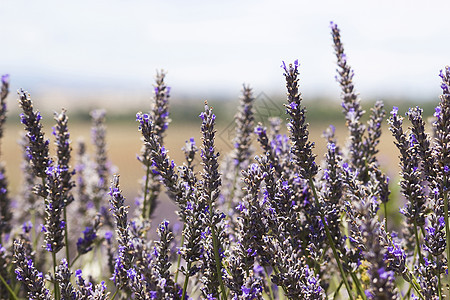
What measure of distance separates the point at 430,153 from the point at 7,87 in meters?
2.80

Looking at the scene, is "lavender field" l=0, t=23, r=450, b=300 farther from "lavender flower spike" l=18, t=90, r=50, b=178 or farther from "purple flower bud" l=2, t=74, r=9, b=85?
"purple flower bud" l=2, t=74, r=9, b=85

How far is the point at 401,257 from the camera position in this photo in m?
1.78

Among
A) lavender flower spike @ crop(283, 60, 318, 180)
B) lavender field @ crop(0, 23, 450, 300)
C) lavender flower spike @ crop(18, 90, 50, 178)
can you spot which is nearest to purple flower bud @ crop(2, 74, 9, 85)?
lavender field @ crop(0, 23, 450, 300)

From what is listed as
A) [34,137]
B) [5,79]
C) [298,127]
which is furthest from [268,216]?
[5,79]

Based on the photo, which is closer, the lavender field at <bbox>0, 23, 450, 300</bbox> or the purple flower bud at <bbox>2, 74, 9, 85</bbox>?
the lavender field at <bbox>0, 23, 450, 300</bbox>

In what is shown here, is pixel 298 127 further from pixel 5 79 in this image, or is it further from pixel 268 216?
pixel 5 79

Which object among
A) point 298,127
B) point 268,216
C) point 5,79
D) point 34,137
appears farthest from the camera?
point 5,79

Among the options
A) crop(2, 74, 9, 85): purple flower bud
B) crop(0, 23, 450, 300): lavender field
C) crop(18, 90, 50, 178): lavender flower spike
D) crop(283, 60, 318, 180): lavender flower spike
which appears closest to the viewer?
crop(0, 23, 450, 300): lavender field

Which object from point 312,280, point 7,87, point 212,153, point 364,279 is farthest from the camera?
point 7,87

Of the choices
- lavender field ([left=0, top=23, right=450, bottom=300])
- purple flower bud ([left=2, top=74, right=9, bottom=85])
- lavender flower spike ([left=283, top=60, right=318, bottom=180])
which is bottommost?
lavender field ([left=0, top=23, right=450, bottom=300])

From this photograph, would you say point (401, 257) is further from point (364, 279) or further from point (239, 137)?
point (239, 137)

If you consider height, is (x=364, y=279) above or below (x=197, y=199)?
below

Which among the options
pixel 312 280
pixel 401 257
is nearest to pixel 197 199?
pixel 312 280

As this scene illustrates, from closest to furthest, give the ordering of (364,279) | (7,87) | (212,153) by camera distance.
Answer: (212,153) < (364,279) < (7,87)
